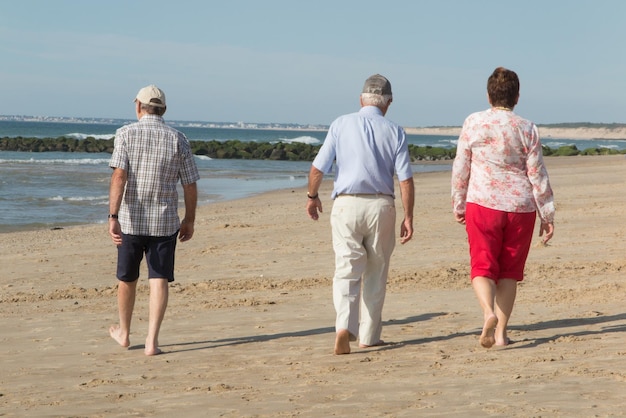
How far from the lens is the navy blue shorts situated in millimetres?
5855

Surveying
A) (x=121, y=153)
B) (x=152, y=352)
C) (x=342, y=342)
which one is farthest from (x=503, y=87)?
(x=152, y=352)

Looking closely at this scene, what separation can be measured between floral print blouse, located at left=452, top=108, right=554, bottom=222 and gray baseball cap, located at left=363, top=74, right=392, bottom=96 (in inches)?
21.9

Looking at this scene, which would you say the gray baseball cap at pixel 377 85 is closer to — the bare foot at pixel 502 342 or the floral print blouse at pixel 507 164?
the floral print blouse at pixel 507 164

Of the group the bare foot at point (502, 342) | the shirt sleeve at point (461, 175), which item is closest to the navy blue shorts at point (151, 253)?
the shirt sleeve at point (461, 175)

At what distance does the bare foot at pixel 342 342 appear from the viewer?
5.71 meters

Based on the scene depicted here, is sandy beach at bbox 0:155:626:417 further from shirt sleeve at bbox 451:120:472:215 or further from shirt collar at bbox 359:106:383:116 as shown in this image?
shirt collar at bbox 359:106:383:116

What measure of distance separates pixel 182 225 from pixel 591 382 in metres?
2.67

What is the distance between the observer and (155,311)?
5.94 meters

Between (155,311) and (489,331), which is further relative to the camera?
(155,311)

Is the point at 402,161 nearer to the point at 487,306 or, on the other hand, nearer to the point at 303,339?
the point at 487,306

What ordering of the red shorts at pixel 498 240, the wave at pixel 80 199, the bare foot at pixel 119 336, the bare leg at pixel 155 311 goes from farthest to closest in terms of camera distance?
the wave at pixel 80 199
the bare foot at pixel 119 336
the bare leg at pixel 155 311
the red shorts at pixel 498 240

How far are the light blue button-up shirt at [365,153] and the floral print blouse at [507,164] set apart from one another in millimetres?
423

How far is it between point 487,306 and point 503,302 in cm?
Result: 21

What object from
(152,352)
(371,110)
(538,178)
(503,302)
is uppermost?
(371,110)
